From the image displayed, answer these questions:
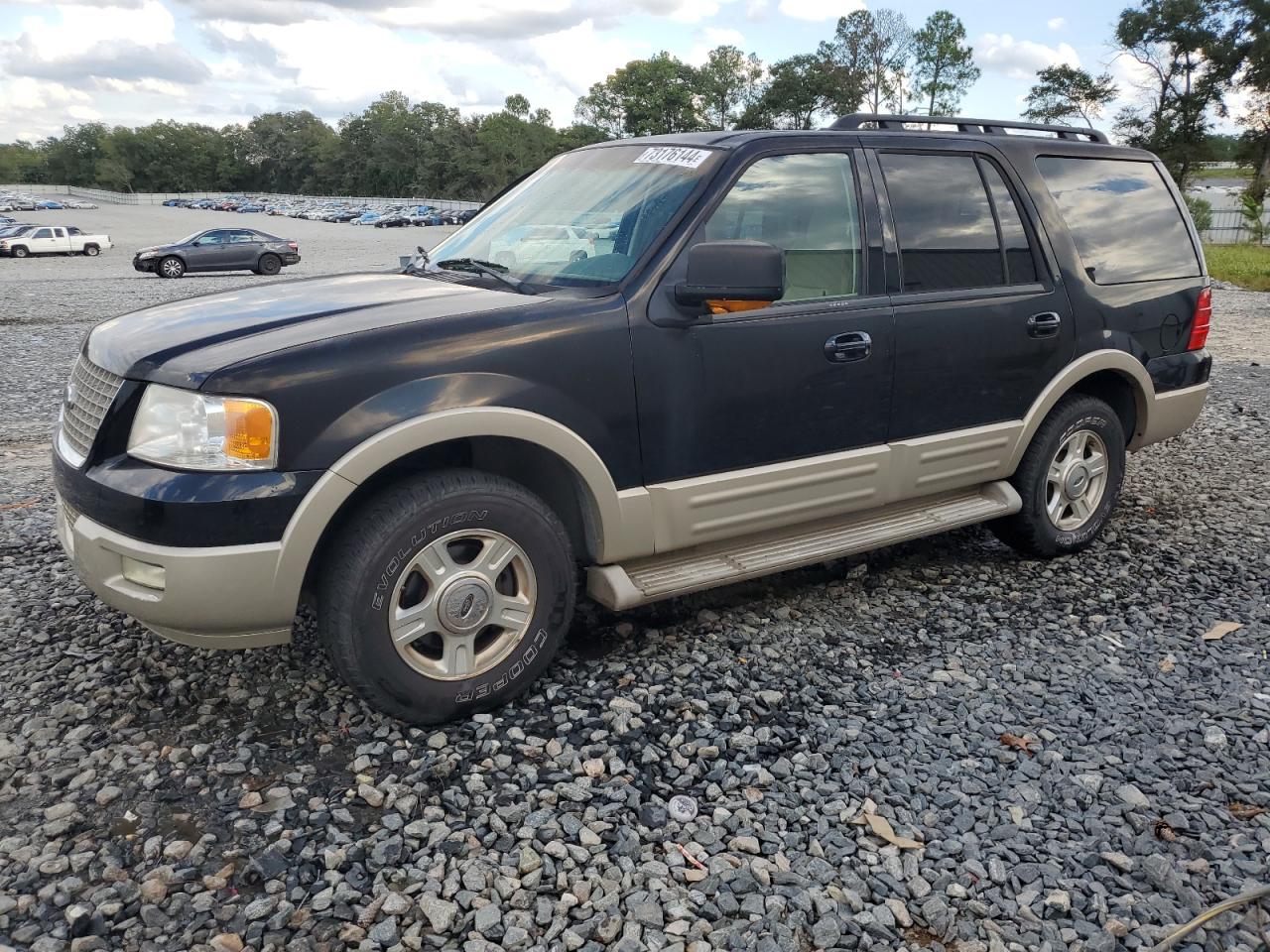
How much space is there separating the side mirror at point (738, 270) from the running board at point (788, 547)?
3.28 ft

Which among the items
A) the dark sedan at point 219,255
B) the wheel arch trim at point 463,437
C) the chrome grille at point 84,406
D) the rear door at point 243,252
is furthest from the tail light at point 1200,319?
the rear door at point 243,252

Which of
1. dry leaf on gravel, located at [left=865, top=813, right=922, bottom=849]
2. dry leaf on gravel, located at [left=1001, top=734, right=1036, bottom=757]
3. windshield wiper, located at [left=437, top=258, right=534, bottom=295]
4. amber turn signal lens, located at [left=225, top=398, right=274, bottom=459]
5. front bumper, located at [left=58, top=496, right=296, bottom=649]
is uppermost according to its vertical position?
windshield wiper, located at [left=437, top=258, right=534, bottom=295]

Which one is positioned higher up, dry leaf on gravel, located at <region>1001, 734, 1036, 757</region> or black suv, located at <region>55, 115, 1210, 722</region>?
black suv, located at <region>55, 115, 1210, 722</region>

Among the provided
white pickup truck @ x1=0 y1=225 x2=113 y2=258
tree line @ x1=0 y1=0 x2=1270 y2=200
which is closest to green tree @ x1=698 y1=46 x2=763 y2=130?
tree line @ x1=0 y1=0 x2=1270 y2=200

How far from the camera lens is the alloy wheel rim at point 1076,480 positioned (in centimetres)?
486

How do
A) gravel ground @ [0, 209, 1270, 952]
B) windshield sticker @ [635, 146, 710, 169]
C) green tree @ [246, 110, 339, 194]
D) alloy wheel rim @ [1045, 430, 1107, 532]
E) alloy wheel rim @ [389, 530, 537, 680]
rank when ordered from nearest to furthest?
1. gravel ground @ [0, 209, 1270, 952]
2. alloy wheel rim @ [389, 530, 537, 680]
3. windshield sticker @ [635, 146, 710, 169]
4. alloy wheel rim @ [1045, 430, 1107, 532]
5. green tree @ [246, 110, 339, 194]

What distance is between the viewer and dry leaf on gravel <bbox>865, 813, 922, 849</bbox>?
281cm

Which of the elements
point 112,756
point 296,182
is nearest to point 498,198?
point 112,756

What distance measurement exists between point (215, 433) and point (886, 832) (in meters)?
2.22

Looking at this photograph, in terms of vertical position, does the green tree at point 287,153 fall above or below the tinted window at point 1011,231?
above

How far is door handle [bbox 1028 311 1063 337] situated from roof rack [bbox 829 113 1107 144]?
2.91 ft

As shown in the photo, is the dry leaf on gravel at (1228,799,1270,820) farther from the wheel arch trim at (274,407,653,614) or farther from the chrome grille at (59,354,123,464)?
the chrome grille at (59,354,123,464)

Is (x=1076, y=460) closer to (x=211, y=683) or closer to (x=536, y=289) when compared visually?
(x=536, y=289)

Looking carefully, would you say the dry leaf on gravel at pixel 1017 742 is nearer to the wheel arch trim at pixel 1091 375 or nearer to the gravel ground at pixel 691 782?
the gravel ground at pixel 691 782
